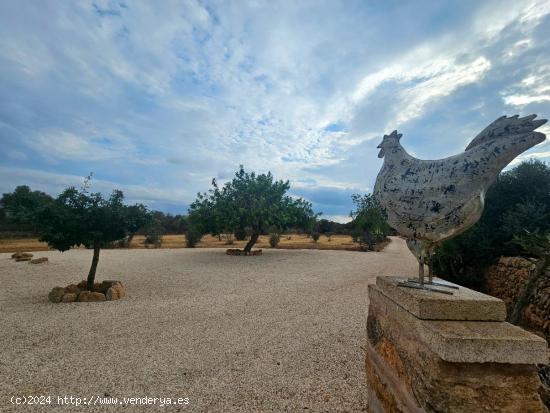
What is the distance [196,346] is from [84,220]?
206 inches

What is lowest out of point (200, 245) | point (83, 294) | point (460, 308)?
point (83, 294)

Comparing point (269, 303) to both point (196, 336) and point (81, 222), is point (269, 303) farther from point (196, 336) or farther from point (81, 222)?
point (81, 222)

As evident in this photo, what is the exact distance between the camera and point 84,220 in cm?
796

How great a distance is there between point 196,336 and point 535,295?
21.0 ft

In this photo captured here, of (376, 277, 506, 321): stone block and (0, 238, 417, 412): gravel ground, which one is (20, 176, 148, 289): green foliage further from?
(376, 277, 506, 321): stone block

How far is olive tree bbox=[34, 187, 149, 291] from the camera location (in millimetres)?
7754

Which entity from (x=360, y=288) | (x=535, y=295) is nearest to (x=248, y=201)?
(x=360, y=288)

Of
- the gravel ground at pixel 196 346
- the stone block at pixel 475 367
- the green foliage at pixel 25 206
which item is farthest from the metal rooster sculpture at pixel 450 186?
the green foliage at pixel 25 206

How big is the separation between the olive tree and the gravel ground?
5.49 ft

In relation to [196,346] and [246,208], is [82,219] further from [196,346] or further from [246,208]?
[246,208]

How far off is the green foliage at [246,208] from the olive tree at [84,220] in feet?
28.8

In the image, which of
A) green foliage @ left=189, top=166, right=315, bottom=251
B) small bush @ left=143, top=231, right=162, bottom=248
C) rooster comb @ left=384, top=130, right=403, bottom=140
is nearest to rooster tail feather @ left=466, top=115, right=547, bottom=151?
rooster comb @ left=384, top=130, right=403, bottom=140

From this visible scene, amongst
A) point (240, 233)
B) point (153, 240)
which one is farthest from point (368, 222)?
point (153, 240)

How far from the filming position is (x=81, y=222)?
7926 mm
